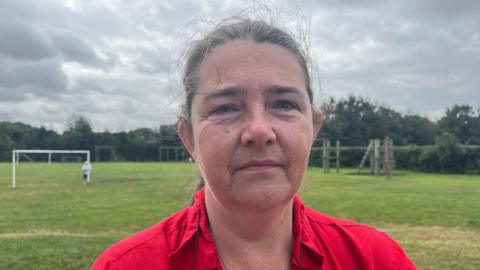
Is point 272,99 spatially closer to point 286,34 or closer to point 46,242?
point 286,34

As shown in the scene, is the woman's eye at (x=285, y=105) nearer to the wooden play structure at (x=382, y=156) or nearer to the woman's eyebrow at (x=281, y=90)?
the woman's eyebrow at (x=281, y=90)

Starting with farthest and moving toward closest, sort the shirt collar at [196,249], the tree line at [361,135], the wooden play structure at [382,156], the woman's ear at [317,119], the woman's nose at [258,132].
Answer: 1. the tree line at [361,135]
2. the wooden play structure at [382,156]
3. the woman's ear at [317,119]
4. the shirt collar at [196,249]
5. the woman's nose at [258,132]

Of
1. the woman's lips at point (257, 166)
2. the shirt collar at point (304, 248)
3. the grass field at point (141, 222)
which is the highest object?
the woman's lips at point (257, 166)

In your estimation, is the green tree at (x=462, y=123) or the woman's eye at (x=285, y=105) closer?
the woman's eye at (x=285, y=105)

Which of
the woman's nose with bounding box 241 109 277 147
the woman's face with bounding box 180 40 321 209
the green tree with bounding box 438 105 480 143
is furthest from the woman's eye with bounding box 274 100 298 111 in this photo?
the green tree with bounding box 438 105 480 143

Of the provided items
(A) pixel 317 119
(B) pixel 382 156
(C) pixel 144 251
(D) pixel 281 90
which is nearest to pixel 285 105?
(D) pixel 281 90

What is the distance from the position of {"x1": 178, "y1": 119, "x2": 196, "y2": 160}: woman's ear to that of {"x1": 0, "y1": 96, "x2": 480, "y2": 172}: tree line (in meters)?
0.77

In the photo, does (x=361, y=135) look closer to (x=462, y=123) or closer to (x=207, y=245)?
(x=462, y=123)

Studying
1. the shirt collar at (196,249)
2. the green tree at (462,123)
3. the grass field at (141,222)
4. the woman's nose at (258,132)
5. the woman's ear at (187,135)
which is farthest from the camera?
the green tree at (462,123)

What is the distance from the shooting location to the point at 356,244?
170cm

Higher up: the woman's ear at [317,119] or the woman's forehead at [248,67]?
the woman's forehead at [248,67]

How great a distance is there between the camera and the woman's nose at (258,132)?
1.44m

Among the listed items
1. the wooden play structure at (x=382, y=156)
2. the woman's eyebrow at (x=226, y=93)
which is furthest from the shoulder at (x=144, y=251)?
the wooden play structure at (x=382, y=156)

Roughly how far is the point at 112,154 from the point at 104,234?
6806cm
